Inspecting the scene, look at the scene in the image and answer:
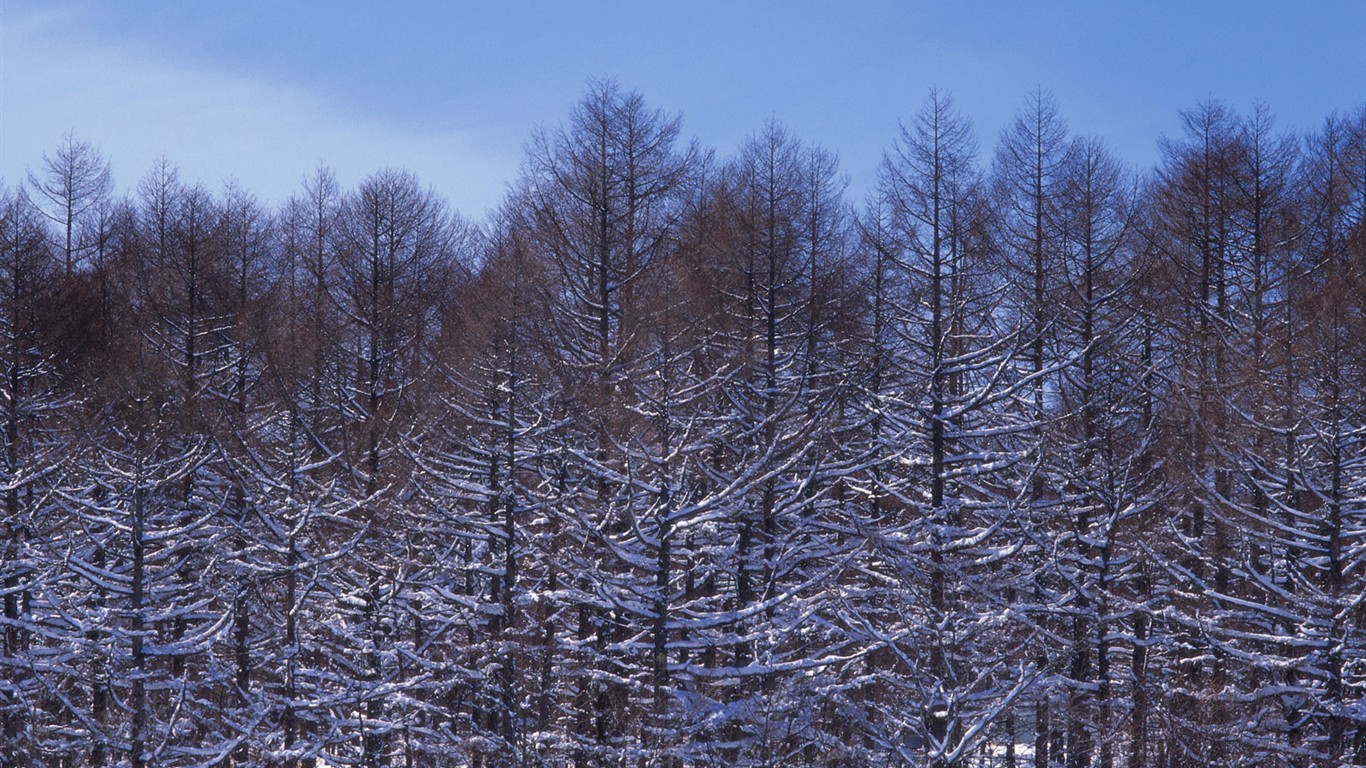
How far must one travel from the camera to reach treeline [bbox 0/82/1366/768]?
21.3 metres

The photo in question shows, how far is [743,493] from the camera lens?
2166cm

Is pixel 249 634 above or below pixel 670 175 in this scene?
below

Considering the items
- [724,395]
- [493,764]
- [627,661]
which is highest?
[724,395]

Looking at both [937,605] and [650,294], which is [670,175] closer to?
[650,294]

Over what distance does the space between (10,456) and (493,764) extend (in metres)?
12.6

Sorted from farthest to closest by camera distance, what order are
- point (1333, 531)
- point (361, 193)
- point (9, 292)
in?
point (361, 193) < point (9, 292) < point (1333, 531)

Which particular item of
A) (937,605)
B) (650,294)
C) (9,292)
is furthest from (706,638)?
(9,292)

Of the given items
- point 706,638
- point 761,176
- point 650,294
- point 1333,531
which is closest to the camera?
point 1333,531

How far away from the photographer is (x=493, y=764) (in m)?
22.7

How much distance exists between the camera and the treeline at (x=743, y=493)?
2127 centimetres

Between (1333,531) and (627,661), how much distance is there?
13738 millimetres

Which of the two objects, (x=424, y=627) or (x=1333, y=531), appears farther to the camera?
(x=424, y=627)

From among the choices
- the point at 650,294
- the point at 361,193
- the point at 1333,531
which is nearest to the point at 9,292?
the point at 361,193

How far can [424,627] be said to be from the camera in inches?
1020
